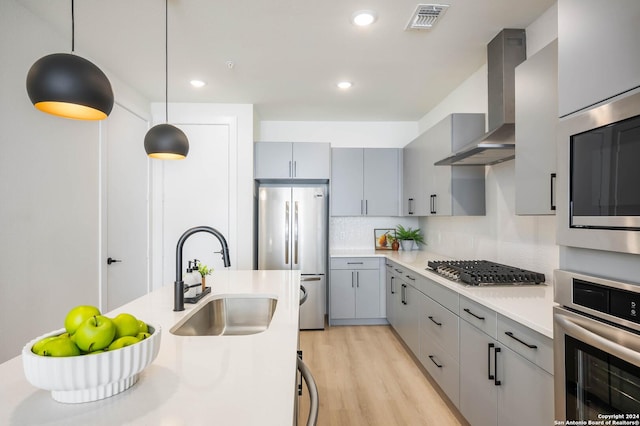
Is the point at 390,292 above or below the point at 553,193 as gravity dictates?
below

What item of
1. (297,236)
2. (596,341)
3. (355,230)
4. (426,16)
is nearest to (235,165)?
(297,236)

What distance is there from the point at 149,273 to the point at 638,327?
12.9 feet

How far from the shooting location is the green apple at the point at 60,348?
2.32 ft

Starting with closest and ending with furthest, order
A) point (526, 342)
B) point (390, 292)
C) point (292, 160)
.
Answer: point (526, 342)
point (390, 292)
point (292, 160)

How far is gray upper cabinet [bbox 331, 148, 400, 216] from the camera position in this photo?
406 cm

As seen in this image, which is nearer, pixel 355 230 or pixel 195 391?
pixel 195 391

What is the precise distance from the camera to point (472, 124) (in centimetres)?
262

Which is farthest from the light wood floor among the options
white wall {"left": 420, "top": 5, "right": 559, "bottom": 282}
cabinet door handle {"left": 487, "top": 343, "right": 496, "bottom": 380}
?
white wall {"left": 420, "top": 5, "right": 559, "bottom": 282}

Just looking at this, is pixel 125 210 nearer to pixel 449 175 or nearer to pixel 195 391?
pixel 195 391

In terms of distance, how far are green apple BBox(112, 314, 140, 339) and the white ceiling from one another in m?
1.89

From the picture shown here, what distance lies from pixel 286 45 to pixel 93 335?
7.49 ft

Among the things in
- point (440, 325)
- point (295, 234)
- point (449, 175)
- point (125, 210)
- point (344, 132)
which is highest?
point (344, 132)

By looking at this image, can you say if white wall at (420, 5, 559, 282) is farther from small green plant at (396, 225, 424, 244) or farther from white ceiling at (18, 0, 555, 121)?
small green plant at (396, 225, 424, 244)

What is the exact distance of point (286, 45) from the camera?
2395 mm
